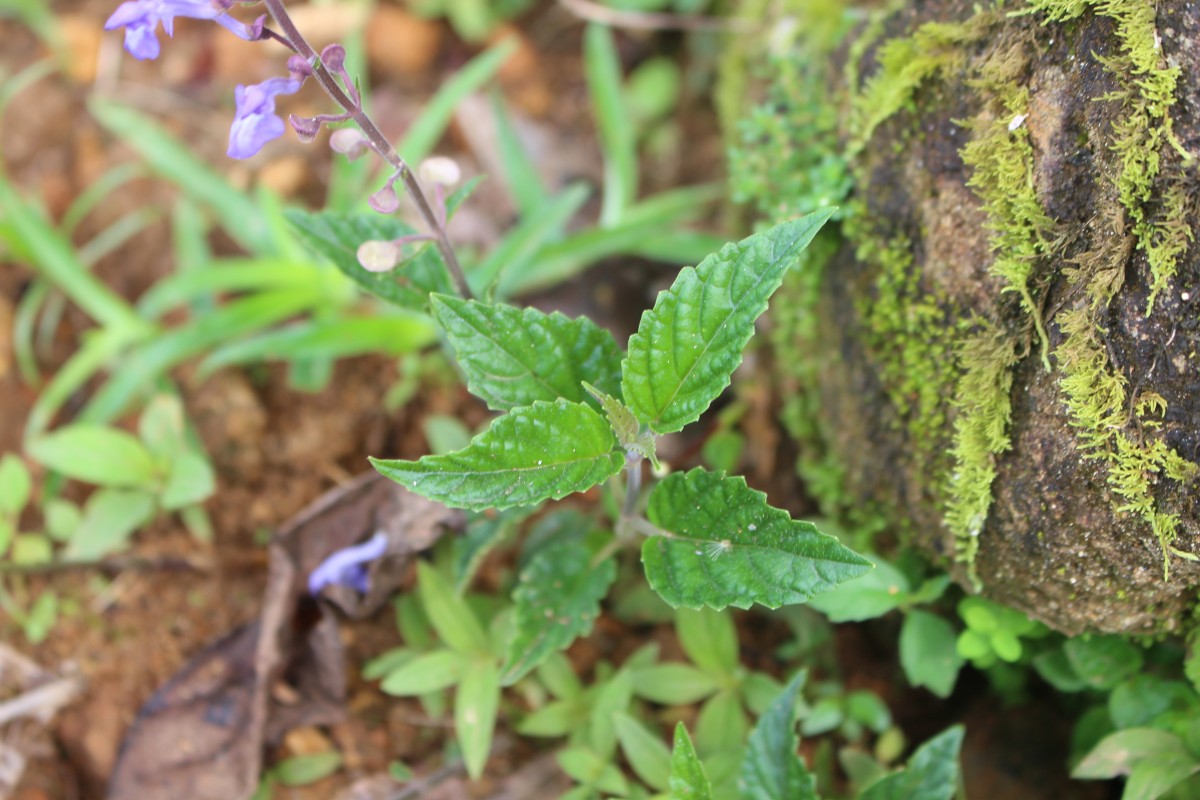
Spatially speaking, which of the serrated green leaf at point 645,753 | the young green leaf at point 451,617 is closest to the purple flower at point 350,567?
the young green leaf at point 451,617

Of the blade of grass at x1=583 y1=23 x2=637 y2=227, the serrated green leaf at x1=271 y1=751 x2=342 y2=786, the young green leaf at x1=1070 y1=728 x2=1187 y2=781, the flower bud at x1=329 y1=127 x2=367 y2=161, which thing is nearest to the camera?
the flower bud at x1=329 y1=127 x2=367 y2=161

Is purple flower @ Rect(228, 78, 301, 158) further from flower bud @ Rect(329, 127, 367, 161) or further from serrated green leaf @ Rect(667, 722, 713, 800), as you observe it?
serrated green leaf @ Rect(667, 722, 713, 800)

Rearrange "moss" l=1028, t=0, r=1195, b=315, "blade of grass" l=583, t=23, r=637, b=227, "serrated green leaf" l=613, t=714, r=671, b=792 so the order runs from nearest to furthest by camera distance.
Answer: "moss" l=1028, t=0, r=1195, b=315 → "serrated green leaf" l=613, t=714, r=671, b=792 → "blade of grass" l=583, t=23, r=637, b=227

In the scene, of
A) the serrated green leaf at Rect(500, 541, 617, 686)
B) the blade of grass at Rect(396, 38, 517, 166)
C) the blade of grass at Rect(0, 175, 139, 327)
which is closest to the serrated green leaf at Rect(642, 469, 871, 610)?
the serrated green leaf at Rect(500, 541, 617, 686)

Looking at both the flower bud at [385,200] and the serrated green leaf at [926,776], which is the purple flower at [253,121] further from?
the serrated green leaf at [926,776]

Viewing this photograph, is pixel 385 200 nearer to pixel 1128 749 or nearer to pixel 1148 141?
pixel 1148 141

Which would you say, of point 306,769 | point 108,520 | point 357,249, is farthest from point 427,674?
point 108,520

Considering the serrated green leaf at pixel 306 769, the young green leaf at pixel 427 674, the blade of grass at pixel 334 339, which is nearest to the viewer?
the young green leaf at pixel 427 674
